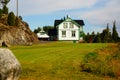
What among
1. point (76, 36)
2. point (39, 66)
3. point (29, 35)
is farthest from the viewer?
point (76, 36)

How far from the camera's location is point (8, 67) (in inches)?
587

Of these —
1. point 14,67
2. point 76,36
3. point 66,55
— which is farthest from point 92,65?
point 76,36

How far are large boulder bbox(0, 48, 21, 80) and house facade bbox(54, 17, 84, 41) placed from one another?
74382mm

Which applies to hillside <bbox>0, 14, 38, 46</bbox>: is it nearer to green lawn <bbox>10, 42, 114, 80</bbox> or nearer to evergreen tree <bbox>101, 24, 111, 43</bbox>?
A: evergreen tree <bbox>101, 24, 111, 43</bbox>

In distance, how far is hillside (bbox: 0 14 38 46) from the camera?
6153 centimetres

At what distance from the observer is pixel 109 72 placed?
22109 millimetres

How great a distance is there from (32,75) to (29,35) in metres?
49.5

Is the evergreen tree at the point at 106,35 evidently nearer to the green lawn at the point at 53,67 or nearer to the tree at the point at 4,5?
the tree at the point at 4,5

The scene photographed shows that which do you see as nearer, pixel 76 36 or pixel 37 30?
pixel 76 36

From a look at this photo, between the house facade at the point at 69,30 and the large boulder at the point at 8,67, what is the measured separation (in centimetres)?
7438

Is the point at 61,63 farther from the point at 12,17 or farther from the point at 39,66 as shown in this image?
the point at 12,17

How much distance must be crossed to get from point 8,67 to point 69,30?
76269 millimetres

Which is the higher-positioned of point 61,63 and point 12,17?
point 12,17

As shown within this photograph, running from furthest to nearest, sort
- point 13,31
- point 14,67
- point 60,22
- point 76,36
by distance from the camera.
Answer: point 60,22, point 76,36, point 13,31, point 14,67
